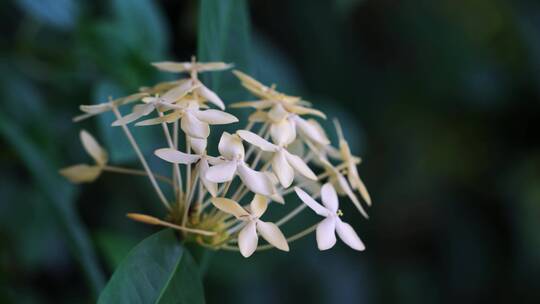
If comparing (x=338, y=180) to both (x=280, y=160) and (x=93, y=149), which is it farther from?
(x=93, y=149)

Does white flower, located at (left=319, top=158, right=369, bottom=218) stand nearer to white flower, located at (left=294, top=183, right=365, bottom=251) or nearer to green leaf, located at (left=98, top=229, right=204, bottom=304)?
white flower, located at (left=294, top=183, right=365, bottom=251)

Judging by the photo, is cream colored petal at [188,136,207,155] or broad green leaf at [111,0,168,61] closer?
cream colored petal at [188,136,207,155]

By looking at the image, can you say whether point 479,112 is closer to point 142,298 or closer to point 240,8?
point 240,8

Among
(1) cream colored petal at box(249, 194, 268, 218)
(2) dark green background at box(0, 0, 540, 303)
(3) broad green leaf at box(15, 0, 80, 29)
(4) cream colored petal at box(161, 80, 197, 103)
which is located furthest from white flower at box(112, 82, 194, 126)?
(2) dark green background at box(0, 0, 540, 303)

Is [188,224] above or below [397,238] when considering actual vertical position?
above

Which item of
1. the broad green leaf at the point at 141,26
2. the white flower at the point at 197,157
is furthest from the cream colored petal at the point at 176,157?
the broad green leaf at the point at 141,26

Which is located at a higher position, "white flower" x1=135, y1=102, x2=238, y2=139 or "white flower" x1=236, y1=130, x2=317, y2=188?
"white flower" x1=135, y1=102, x2=238, y2=139

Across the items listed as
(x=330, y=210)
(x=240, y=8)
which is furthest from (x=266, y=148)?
(x=240, y=8)
